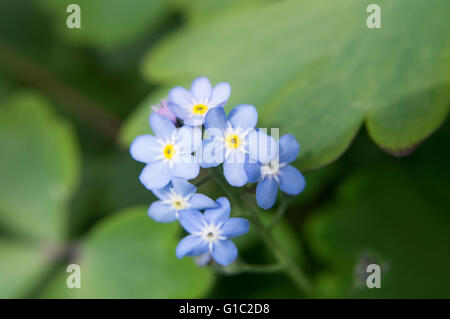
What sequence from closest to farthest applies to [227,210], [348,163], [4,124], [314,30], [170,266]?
[227,210] → [314,30] → [170,266] → [348,163] → [4,124]

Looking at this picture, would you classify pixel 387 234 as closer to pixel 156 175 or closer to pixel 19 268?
pixel 156 175

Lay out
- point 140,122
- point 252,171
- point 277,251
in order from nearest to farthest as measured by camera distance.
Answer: point 252,171 → point 277,251 → point 140,122

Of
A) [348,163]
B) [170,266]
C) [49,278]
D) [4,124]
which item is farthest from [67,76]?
[348,163]

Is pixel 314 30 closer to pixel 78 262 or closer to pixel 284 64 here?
pixel 284 64

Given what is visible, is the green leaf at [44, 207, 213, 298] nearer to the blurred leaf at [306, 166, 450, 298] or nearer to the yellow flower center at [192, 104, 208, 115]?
the blurred leaf at [306, 166, 450, 298]

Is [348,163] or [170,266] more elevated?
[348,163]

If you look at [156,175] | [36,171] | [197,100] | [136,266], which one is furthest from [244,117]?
[36,171]

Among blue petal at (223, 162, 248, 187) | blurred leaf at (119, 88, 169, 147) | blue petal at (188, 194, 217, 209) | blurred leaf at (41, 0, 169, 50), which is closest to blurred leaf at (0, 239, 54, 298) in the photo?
blurred leaf at (119, 88, 169, 147)
